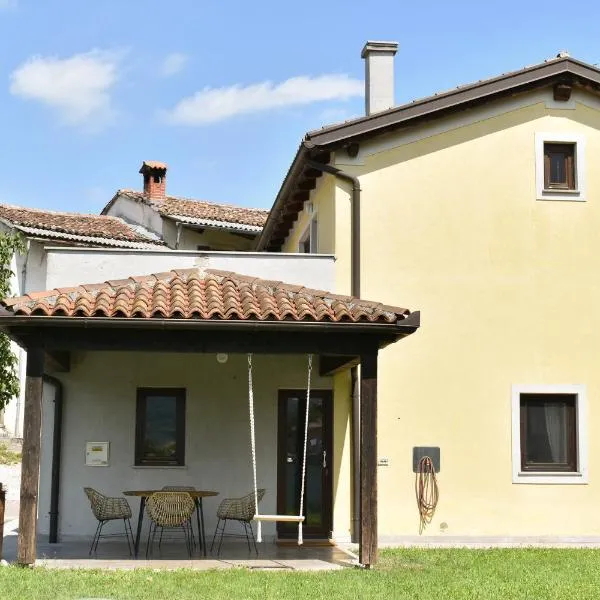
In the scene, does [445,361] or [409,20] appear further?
[445,361]

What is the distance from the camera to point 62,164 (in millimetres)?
22266

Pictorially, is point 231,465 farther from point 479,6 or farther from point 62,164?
point 62,164

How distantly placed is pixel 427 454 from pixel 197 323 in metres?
4.81

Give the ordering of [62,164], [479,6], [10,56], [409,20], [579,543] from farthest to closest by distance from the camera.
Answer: [62,164] → [579,543] → [10,56] → [409,20] → [479,6]

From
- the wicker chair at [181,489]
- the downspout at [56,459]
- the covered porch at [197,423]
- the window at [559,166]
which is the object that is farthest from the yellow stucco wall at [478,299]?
the downspout at [56,459]

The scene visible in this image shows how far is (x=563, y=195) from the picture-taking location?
15.4 metres

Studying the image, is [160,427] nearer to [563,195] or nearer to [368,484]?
[368,484]

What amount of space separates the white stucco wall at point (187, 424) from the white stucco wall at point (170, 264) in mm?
1187

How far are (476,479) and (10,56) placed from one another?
8.99m

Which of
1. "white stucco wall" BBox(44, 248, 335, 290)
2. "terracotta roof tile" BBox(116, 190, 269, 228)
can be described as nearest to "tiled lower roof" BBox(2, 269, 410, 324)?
"white stucco wall" BBox(44, 248, 335, 290)

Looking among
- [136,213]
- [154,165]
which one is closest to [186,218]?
[154,165]

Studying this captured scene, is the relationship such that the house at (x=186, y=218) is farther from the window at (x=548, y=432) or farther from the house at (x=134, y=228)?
the window at (x=548, y=432)

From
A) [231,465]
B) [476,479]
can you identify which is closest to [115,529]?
[231,465]

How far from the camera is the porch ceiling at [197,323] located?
37.7 ft
